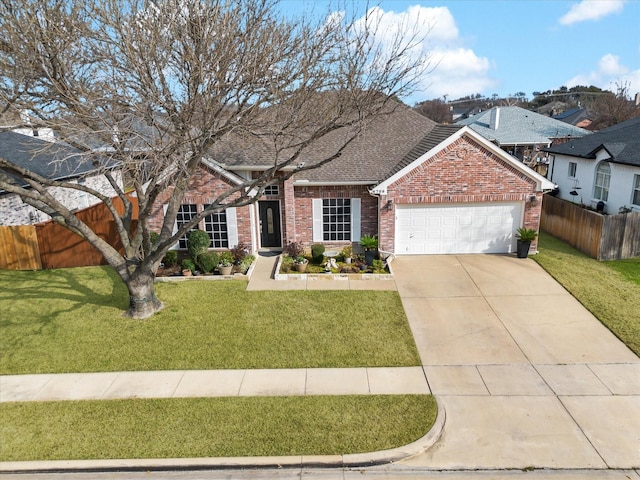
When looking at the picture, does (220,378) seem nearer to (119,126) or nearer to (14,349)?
(14,349)

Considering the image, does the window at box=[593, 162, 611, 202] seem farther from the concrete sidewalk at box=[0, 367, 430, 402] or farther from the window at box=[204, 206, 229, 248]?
the window at box=[204, 206, 229, 248]

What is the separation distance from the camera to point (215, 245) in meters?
17.1

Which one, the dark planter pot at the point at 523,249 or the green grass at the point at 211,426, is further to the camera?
the dark planter pot at the point at 523,249

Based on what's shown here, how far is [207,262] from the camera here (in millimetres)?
15297

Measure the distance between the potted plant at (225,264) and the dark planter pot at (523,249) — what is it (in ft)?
34.6

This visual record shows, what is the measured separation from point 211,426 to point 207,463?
850mm

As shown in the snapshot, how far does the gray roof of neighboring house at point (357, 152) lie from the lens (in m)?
17.3

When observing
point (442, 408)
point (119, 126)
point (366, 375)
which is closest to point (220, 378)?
point (366, 375)

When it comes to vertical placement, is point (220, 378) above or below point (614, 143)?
below

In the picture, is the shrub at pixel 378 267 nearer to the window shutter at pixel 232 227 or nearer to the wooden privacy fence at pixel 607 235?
the window shutter at pixel 232 227

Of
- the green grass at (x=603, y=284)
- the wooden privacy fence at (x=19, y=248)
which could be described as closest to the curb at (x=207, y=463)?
the green grass at (x=603, y=284)

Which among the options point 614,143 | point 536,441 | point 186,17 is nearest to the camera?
point 536,441

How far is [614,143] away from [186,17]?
19.9 m

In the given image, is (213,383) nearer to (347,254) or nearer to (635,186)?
(347,254)
